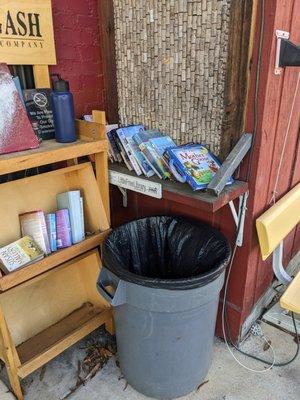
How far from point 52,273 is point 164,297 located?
67 cm

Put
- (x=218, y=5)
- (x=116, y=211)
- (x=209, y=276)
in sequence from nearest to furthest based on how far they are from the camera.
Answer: (x=209, y=276)
(x=218, y=5)
(x=116, y=211)

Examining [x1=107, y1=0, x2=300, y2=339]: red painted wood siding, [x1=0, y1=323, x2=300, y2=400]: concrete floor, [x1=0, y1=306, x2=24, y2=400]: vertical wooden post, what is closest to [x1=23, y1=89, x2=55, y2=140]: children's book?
[x1=107, y1=0, x2=300, y2=339]: red painted wood siding

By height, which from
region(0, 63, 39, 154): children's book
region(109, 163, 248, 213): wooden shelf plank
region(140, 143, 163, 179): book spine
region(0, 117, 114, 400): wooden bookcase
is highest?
region(0, 63, 39, 154): children's book

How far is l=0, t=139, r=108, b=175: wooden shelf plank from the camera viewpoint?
120cm

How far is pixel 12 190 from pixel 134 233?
0.59 meters

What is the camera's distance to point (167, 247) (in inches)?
65.5

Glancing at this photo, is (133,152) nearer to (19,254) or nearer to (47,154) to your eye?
(47,154)

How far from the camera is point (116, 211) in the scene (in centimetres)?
209

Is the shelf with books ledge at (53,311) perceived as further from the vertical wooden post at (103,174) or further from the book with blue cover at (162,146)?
the book with blue cover at (162,146)

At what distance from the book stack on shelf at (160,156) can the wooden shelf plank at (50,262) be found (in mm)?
369

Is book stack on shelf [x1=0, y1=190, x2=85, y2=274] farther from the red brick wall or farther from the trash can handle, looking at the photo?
the red brick wall

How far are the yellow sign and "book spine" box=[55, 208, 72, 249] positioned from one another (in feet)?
2.24

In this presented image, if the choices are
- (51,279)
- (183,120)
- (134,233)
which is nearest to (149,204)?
(134,233)

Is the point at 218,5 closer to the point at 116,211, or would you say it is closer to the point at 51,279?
the point at 116,211
